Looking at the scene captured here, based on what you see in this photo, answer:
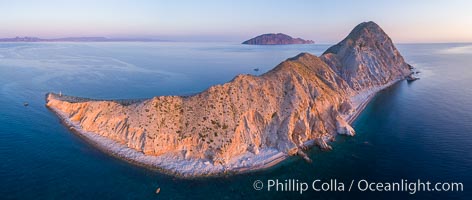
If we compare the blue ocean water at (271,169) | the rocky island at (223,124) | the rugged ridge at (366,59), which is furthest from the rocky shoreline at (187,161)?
the rugged ridge at (366,59)

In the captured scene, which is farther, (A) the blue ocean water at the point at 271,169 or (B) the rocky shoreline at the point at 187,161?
(B) the rocky shoreline at the point at 187,161

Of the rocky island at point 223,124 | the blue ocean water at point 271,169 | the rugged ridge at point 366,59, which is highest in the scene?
the rugged ridge at point 366,59

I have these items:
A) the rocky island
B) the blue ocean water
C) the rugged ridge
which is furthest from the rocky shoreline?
the rugged ridge

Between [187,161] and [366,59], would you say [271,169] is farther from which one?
[366,59]

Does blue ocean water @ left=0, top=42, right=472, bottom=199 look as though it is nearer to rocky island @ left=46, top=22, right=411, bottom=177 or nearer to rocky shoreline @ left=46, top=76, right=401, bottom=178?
rocky shoreline @ left=46, top=76, right=401, bottom=178

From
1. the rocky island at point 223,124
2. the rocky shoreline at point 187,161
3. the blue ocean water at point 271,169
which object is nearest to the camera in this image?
the blue ocean water at point 271,169

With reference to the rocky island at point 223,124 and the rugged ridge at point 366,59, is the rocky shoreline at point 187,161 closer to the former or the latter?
the rocky island at point 223,124

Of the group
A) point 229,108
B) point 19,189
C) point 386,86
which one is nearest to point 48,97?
point 19,189

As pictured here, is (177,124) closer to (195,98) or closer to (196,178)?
(195,98)
